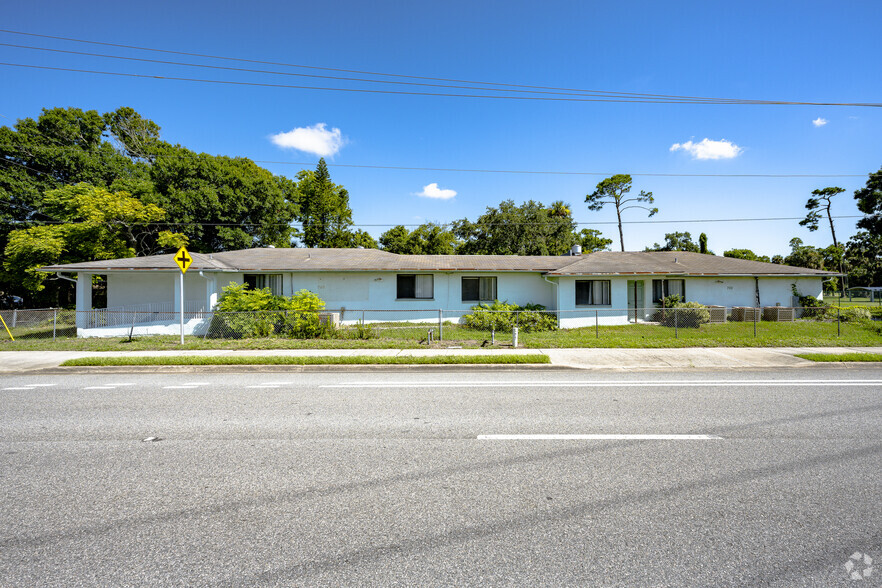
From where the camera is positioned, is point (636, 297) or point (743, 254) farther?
point (743, 254)

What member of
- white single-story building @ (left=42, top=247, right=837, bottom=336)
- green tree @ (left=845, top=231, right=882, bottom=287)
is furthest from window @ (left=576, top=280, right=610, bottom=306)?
green tree @ (left=845, top=231, right=882, bottom=287)

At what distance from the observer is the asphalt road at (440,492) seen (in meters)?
2.60

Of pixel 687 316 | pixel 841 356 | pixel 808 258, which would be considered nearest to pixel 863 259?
pixel 808 258

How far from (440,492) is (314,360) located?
714 centimetres

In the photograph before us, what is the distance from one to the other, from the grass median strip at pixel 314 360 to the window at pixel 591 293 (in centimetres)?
1028

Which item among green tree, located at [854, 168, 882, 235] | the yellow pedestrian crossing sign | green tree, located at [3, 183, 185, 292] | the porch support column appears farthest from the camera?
green tree, located at [854, 168, 882, 235]

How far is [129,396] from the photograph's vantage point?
23.6 feet

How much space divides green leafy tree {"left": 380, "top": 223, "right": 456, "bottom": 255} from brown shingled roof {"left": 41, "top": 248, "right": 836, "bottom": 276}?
18927 millimetres

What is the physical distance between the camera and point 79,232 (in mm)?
25297

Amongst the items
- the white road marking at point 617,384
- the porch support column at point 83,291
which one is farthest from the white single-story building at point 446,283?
the white road marking at point 617,384

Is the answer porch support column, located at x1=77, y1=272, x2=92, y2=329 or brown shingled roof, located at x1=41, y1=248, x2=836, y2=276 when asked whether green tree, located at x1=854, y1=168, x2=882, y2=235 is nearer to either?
brown shingled roof, located at x1=41, y1=248, x2=836, y2=276

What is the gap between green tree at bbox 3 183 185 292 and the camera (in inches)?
Answer: 966

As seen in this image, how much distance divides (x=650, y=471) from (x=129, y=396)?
26.9ft

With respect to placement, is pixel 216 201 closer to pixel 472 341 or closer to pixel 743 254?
pixel 472 341
